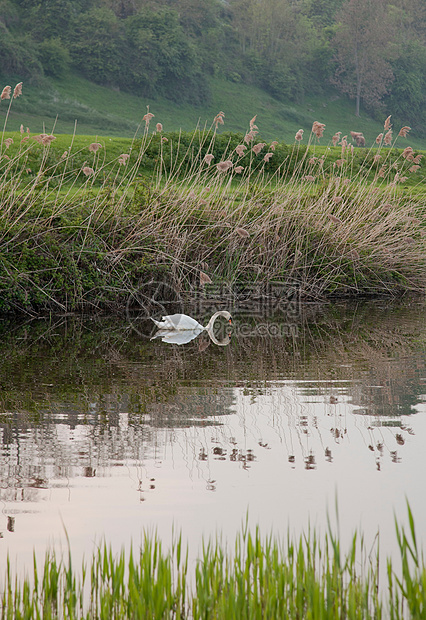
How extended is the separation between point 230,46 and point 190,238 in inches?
2188

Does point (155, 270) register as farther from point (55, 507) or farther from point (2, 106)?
point (2, 106)

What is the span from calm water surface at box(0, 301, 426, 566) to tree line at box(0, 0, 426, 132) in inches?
1539

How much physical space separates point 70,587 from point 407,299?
1014 cm

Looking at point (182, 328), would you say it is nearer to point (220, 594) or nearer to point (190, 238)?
point (190, 238)

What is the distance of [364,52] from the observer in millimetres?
59812

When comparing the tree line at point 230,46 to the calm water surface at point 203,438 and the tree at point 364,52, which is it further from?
the calm water surface at point 203,438

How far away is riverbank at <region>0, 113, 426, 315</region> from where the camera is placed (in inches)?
370

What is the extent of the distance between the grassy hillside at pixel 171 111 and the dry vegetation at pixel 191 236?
22.5 m

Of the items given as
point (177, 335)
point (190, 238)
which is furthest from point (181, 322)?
point (190, 238)

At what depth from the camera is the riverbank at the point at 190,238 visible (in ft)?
30.9

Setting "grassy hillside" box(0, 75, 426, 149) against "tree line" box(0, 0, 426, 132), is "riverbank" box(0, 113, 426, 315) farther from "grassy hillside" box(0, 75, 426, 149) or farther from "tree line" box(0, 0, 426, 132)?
"tree line" box(0, 0, 426, 132)

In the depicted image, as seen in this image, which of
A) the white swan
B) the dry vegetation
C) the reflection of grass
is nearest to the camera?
the reflection of grass

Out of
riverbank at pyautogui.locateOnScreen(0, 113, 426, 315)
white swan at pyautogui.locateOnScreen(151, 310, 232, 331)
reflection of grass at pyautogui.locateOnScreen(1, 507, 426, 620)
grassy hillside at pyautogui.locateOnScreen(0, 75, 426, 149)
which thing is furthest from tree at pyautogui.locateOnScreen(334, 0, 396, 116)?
reflection of grass at pyautogui.locateOnScreen(1, 507, 426, 620)

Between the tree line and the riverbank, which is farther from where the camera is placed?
the tree line
